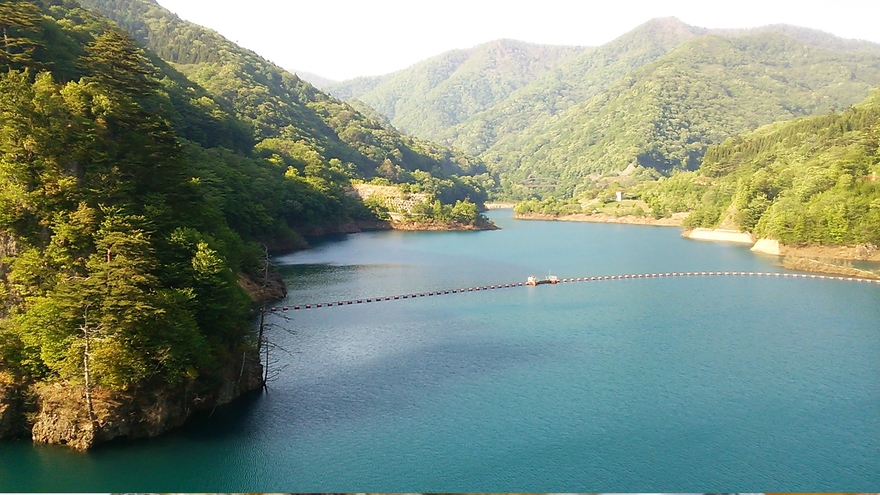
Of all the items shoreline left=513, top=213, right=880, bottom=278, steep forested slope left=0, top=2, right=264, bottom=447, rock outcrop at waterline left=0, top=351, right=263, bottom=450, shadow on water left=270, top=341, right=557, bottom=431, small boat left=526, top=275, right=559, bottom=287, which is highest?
steep forested slope left=0, top=2, right=264, bottom=447

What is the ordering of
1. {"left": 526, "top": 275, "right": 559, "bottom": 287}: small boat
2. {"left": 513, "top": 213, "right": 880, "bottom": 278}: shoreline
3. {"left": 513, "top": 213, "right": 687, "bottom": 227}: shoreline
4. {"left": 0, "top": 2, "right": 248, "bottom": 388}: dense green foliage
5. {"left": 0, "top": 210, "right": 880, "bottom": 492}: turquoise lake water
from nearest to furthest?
{"left": 0, "top": 210, "right": 880, "bottom": 492}: turquoise lake water
{"left": 0, "top": 2, "right": 248, "bottom": 388}: dense green foliage
{"left": 526, "top": 275, "right": 559, "bottom": 287}: small boat
{"left": 513, "top": 213, "right": 880, "bottom": 278}: shoreline
{"left": 513, "top": 213, "right": 687, "bottom": 227}: shoreline

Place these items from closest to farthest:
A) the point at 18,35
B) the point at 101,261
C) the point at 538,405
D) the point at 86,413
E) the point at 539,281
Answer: the point at 86,413 → the point at 101,261 → the point at 538,405 → the point at 18,35 → the point at 539,281

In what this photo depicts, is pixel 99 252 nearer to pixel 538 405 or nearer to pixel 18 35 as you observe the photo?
pixel 538 405

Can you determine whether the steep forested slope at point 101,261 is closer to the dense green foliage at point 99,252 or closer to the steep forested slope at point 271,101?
the dense green foliage at point 99,252

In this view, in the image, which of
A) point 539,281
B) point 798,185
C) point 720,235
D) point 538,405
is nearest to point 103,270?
point 538,405

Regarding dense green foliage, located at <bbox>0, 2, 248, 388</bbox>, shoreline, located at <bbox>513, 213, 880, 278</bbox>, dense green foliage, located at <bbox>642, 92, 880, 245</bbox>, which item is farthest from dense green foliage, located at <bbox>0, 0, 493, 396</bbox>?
dense green foliage, located at <bbox>642, 92, 880, 245</bbox>

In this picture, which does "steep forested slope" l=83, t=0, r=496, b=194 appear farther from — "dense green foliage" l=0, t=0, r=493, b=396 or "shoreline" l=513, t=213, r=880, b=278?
"dense green foliage" l=0, t=0, r=493, b=396

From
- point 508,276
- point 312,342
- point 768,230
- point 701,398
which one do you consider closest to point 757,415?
point 701,398
